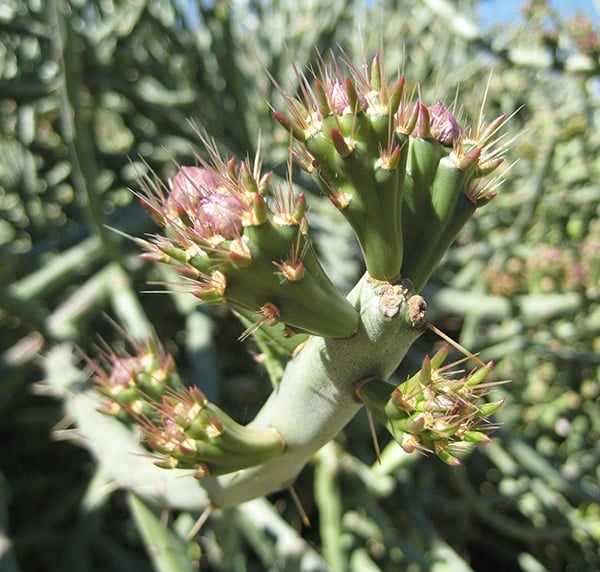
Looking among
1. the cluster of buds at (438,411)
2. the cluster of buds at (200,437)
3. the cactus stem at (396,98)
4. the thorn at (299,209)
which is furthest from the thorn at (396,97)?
the cluster of buds at (200,437)

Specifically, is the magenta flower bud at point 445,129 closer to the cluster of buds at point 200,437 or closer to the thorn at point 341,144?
the thorn at point 341,144

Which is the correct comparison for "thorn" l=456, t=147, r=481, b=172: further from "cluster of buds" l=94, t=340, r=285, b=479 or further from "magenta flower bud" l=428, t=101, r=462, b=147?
"cluster of buds" l=94, t=340, r=285, b=479

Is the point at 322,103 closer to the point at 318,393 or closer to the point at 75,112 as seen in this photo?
the point at 318,393

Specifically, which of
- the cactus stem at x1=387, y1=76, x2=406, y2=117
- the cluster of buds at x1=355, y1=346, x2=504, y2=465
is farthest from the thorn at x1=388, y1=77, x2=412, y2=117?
the cluster of buds at x1=355, y1=346, x2=504, y2=465

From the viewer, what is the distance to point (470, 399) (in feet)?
2.23

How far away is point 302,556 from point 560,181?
1.91 meters

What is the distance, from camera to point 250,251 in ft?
2.22

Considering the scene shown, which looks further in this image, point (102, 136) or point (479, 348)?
point (102, 136)

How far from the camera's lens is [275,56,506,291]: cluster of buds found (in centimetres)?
70

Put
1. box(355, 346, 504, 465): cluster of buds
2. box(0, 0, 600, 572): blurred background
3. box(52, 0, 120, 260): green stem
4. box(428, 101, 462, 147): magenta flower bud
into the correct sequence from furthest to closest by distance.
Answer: box(0, 0, 600, 572): blurred background < box(52, 0, 120, 260): green stem < box(428, 101, 462, 147): magenta flower bud < box(355, 346, 504, 465): cluster of buds

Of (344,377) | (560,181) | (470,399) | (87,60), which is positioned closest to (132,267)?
(87,60)

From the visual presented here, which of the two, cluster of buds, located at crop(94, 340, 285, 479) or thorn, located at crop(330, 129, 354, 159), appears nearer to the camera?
thorn, located at crop(330, 129, 354, 159)

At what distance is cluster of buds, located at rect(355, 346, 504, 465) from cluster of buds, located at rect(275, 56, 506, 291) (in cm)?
12

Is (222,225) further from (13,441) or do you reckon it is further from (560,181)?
(560,181)
